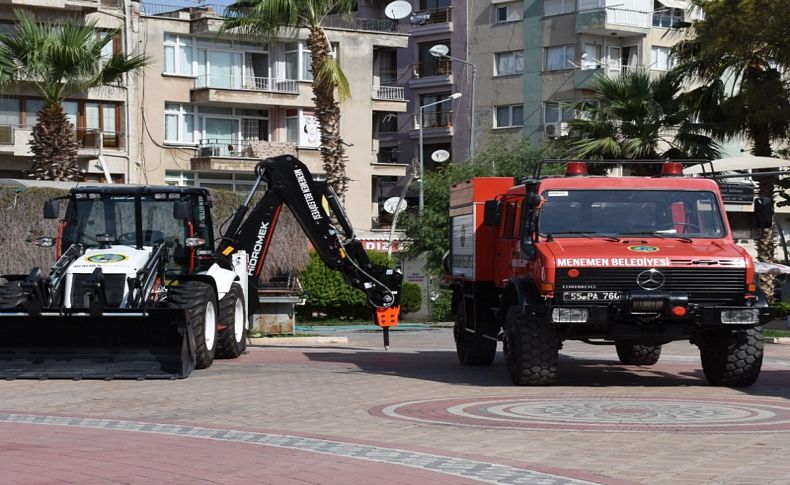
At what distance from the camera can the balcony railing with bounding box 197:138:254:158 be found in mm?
59344

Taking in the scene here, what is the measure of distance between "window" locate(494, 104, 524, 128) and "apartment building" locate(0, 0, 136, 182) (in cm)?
1938

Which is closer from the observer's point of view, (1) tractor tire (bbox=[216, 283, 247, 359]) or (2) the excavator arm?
(1) tractor tire (bbox=[216, 283, 247, 359])

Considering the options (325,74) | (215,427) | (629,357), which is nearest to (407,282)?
(325,74)

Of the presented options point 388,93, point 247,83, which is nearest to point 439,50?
point 388,93

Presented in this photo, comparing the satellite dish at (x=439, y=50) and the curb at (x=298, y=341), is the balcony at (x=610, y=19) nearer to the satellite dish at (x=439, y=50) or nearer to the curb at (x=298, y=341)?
the satellite dish at (x=439, y=50)

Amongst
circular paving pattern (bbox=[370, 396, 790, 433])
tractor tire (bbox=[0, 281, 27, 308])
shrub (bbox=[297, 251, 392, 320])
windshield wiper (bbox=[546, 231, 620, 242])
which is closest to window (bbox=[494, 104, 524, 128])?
shrub (bbox=[297, 251, 392, 320])

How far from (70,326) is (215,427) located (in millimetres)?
6393

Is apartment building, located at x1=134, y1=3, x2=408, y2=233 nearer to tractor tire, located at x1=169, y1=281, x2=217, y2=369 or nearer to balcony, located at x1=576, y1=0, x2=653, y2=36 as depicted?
balcony, located at x1=576, y1=0, x2=653, y2=36

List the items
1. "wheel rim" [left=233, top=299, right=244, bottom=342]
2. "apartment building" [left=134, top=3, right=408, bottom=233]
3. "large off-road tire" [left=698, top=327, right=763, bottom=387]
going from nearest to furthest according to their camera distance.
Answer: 1. "large off-road tire" [left=698, top=327, right=763, bottom=387]
2. "wheel rim" [left=233, top=299, right=244, bottom=342]
3. "apartment building" [left=134, top=3, right=408, bottom=233]

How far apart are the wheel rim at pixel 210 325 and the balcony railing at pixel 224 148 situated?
38.8 m

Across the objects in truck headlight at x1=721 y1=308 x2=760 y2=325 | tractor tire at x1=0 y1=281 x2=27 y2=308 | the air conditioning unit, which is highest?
the air conditioning unit

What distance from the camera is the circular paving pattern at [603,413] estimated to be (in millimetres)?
13461

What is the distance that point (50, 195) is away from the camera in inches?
1319

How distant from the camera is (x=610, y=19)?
6562 cm
